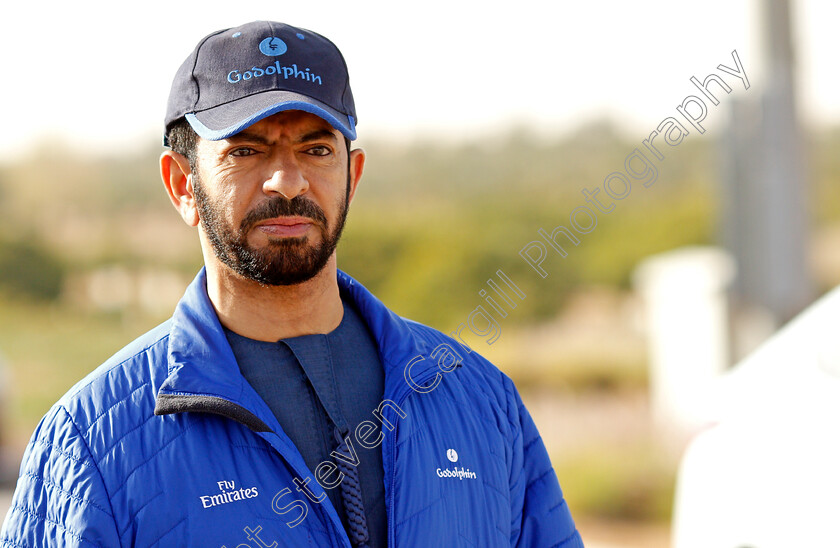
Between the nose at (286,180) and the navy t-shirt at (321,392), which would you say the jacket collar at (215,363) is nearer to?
the navy t-shirt at (321,392)

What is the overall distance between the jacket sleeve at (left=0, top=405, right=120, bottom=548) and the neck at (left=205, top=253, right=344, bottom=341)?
385 millimetres

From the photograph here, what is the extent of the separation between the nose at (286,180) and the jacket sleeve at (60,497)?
0.58 m

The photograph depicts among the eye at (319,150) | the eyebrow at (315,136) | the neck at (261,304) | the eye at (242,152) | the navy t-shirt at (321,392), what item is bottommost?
the navy t-shirt at (321,392)

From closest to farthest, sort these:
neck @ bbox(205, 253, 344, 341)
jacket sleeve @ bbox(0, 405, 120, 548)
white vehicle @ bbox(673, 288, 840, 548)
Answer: jacket sleeve @ bbox(0, 405, 120, 548) < neck @ bbox(205, 253, 344, 341) < white vehicle @ bbox(673, 288, 840, 548)

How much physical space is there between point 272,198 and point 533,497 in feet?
2.84

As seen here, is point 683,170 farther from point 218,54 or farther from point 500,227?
point 218,54

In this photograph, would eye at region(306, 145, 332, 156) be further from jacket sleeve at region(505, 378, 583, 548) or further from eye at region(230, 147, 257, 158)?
jacket sleeve at region(505, 378, 583, 548)

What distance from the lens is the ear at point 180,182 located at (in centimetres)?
195

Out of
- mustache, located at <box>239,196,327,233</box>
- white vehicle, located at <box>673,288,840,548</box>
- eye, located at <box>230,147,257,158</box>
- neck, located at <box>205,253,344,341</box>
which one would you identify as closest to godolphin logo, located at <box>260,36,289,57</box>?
eye, located at <box>230,147,257,158</box>

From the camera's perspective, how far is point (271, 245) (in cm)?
182

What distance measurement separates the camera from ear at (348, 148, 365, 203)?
2037 millimetres

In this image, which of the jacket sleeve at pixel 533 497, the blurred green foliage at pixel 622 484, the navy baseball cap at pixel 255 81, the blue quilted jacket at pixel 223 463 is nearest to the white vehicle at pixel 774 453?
the jacket sleeve at pixel 533 497

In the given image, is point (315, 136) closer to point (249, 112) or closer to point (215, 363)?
point (249, 112)

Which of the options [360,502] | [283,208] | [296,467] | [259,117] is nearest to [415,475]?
[360,502]
